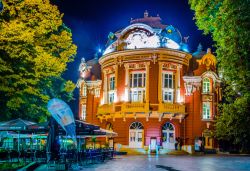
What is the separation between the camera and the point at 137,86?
125ft

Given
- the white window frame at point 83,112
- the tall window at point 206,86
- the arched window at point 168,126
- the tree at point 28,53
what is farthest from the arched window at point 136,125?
the tree at point 28,53

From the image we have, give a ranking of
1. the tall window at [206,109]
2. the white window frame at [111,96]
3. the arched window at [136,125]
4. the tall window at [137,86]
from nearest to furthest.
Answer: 1. the arched window at [136,125]
2. the tall window at [137,86]
3. the tall window at [206,109]
4. the white window frame at [111,96]

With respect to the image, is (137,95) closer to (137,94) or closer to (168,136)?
(137,94)

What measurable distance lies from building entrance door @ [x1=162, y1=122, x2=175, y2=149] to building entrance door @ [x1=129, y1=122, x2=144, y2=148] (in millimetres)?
2284

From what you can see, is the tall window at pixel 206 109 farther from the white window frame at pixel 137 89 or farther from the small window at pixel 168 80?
the white window frame at pixel 137 89

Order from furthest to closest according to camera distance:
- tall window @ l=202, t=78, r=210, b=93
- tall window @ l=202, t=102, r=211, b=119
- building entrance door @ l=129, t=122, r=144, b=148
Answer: tall window @ l=202, t=78, r=210, b=93
tall window @ l=202, t=102, r=211, b=119
building entrance door @ l=129, t=122, r=144, b=148

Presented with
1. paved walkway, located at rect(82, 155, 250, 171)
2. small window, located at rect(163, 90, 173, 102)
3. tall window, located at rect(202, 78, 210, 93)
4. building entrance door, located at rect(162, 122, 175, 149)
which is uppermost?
tall window, located at rect(202, 78, 210, 93)

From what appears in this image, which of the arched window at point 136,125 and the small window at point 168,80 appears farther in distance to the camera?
the small window at point 168,80

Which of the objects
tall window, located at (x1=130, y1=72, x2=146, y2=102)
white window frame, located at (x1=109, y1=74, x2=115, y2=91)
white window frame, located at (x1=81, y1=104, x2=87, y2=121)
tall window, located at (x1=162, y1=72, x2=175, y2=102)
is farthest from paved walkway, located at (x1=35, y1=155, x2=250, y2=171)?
white window frame, located at (x1=81, y1=104, x2=87, y2=121)

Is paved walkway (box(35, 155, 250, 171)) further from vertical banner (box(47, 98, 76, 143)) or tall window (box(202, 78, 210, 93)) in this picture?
tall window (box(202, 78, 210, 93))

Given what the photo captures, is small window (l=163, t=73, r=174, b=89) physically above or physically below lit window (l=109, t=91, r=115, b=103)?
above

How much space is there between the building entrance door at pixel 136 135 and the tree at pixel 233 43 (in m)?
19.6

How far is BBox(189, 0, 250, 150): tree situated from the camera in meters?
13.3

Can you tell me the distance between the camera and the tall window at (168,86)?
3812 cm
